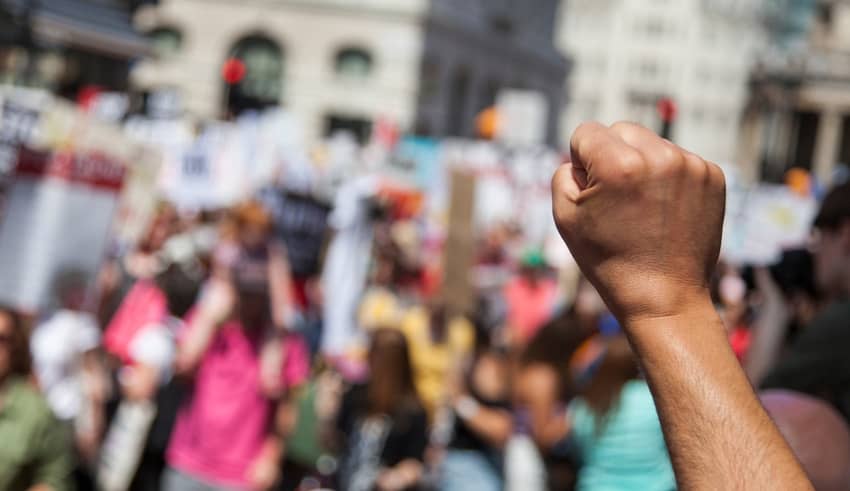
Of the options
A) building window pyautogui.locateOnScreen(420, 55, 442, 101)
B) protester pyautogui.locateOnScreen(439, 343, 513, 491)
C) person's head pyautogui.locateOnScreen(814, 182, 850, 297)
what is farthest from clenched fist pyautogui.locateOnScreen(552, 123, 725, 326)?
building window pyautogui.locateOnScreen(420, 55, 442, 101)

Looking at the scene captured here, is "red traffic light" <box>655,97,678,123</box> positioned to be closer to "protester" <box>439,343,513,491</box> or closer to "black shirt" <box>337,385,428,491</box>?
"black shirt" <box>337,385,428,491</box>

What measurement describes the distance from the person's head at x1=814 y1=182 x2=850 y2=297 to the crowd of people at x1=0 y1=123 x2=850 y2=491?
0.86 meters

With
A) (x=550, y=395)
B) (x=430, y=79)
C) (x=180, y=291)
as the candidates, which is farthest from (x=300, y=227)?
(x=430, y=79)

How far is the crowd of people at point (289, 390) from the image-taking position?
198 inches

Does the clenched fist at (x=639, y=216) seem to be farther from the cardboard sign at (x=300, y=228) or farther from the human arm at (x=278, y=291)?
the cardboard sign at (x=300, y=228)

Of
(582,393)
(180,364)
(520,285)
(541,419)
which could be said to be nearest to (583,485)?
(582,393)

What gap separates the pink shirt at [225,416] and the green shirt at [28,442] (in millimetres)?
1383

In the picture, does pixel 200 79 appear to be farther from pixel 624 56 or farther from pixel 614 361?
pixel 624 56

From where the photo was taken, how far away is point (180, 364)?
659 centimetres

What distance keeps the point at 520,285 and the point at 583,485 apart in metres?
6.84

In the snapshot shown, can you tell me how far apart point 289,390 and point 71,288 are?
1.36m

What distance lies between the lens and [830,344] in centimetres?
285

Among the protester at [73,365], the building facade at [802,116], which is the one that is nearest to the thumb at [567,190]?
the protester at [73,365]

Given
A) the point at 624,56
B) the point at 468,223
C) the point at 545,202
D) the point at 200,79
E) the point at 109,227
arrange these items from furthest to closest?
1. the point at 624,56
2. the point at 200,79
3. the point at 545,202
4. the point at 468,223
5. the point at 109,227
